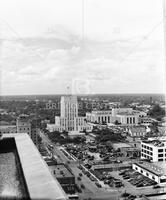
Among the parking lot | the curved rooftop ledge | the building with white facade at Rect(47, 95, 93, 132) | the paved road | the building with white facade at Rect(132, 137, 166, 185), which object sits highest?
the curved rooftop ledge

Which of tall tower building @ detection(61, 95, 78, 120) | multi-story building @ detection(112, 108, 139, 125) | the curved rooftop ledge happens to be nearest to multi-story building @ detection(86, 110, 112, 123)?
multi-story building @ detection(112, 108, 139, 125)

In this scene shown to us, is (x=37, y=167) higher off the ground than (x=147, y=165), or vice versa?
(x=37, y=167)

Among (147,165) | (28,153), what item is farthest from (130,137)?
(28,153)

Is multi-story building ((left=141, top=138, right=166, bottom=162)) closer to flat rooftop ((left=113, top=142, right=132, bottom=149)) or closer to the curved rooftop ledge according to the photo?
flat rooftop ((left=113, top=142, right=132, bottom=149))

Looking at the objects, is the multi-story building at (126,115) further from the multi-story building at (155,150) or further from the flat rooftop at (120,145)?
the multi-story building at (155,150)

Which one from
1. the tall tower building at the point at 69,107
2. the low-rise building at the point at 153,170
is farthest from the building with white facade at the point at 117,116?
the low-rise building at the point at 153,170

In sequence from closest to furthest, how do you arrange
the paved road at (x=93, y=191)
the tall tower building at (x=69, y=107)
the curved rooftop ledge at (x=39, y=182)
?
the curved rooftop ledge at (x=39, y=182) < the paved road at (x=93, y=191) < the tall tower building at (x=69, y=107)

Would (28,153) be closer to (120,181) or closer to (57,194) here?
Answer: (57,194)

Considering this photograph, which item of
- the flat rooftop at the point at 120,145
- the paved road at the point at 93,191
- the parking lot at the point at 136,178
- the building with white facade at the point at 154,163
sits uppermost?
the building with white facade at the point at 154,163

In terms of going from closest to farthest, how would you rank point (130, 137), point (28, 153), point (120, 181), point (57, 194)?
point (57, 194) < point (28, 153) < point (120, 181) < point (130, 137)
